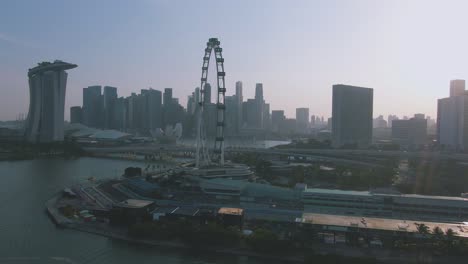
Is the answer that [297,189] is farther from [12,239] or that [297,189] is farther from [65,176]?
[65,176]

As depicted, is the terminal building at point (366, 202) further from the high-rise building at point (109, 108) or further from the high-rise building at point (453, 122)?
the high-rise building at point (109, 108)

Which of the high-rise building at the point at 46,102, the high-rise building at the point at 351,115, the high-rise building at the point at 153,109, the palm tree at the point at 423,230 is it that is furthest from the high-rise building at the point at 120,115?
the palm tree at the point at 423,230

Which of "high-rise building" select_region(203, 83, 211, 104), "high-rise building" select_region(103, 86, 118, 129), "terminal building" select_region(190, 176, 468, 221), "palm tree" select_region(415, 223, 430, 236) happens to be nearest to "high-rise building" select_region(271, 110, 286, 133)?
"high-rise building" select_region(103, 86, 118, 129)

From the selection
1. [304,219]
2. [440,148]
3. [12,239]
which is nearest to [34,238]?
[12,239]

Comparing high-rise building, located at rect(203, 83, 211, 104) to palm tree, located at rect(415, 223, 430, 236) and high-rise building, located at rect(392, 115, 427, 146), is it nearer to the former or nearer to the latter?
palm tree, located at rect(415, 223, 430, 236)

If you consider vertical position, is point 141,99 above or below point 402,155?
above

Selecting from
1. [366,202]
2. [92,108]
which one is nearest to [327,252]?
[366,202]
